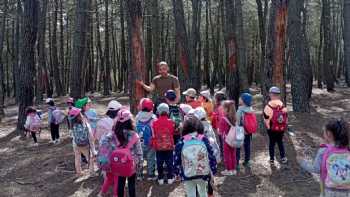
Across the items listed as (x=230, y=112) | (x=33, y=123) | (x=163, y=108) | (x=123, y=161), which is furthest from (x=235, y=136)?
(x=33, y=123)

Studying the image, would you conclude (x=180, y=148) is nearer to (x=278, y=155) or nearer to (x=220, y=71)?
(x=278, y=155)

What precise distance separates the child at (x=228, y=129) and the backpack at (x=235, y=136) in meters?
0.13

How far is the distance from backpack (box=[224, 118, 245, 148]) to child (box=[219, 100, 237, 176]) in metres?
0.13

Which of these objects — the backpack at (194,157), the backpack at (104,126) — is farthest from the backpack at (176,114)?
the backpack at (194,157)

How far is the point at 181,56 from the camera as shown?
14.6 meters

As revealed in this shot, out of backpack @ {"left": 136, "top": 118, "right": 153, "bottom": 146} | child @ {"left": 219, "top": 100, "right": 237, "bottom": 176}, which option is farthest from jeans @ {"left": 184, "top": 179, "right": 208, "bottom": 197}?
child @ {"left": 219, "top": 100, "right": 237, "bottom": 176}

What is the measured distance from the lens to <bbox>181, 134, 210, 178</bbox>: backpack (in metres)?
5.97

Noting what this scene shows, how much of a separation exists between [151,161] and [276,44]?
4.87m

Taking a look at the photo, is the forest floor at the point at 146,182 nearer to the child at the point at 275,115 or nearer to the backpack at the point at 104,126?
the child at the point at 275,115

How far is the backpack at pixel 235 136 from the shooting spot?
27.0ft

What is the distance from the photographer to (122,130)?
6613mm

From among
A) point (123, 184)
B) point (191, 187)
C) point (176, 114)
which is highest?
point (176, 114)

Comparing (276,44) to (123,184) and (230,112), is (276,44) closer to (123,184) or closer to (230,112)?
(230,112)

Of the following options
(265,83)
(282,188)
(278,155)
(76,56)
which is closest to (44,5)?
(76,56)
